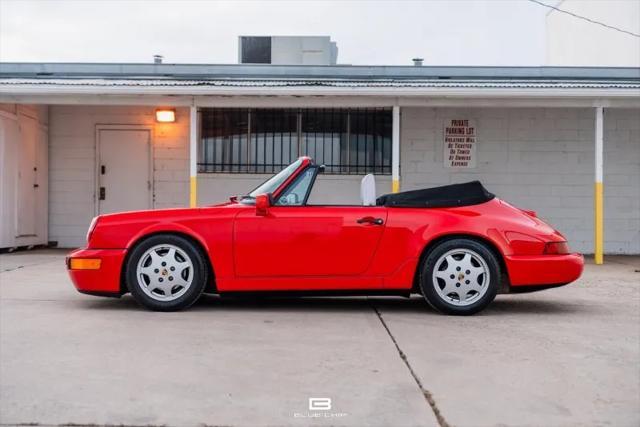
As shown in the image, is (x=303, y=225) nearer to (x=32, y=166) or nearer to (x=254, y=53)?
(x=32, y=166)

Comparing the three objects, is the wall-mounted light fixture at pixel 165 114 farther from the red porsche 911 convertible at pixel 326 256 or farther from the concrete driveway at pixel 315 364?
the red porsche 911 convertible at pixel 326 256

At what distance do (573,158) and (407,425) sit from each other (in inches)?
416

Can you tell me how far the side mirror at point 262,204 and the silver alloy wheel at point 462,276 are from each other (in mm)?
1350

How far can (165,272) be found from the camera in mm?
5203

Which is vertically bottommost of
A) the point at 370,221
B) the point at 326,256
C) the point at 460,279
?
the point at 460,279

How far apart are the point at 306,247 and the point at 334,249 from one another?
Answer: 0.21 meters

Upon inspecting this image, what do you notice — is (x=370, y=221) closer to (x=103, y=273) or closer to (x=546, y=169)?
(x=103, y=273)

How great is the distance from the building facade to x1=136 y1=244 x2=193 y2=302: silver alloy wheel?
6.91m

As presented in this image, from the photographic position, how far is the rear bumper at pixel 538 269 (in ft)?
16.9

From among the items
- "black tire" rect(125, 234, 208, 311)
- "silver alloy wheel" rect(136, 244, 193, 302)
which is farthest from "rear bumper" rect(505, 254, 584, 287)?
"silver alloy wheel" rect(136, 244, 193, 302)

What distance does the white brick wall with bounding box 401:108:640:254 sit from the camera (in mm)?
12203

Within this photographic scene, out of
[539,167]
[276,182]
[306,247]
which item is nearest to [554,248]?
[306,247]

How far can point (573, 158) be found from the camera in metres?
12.2

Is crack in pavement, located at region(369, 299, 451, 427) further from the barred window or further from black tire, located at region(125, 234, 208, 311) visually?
the barred window
